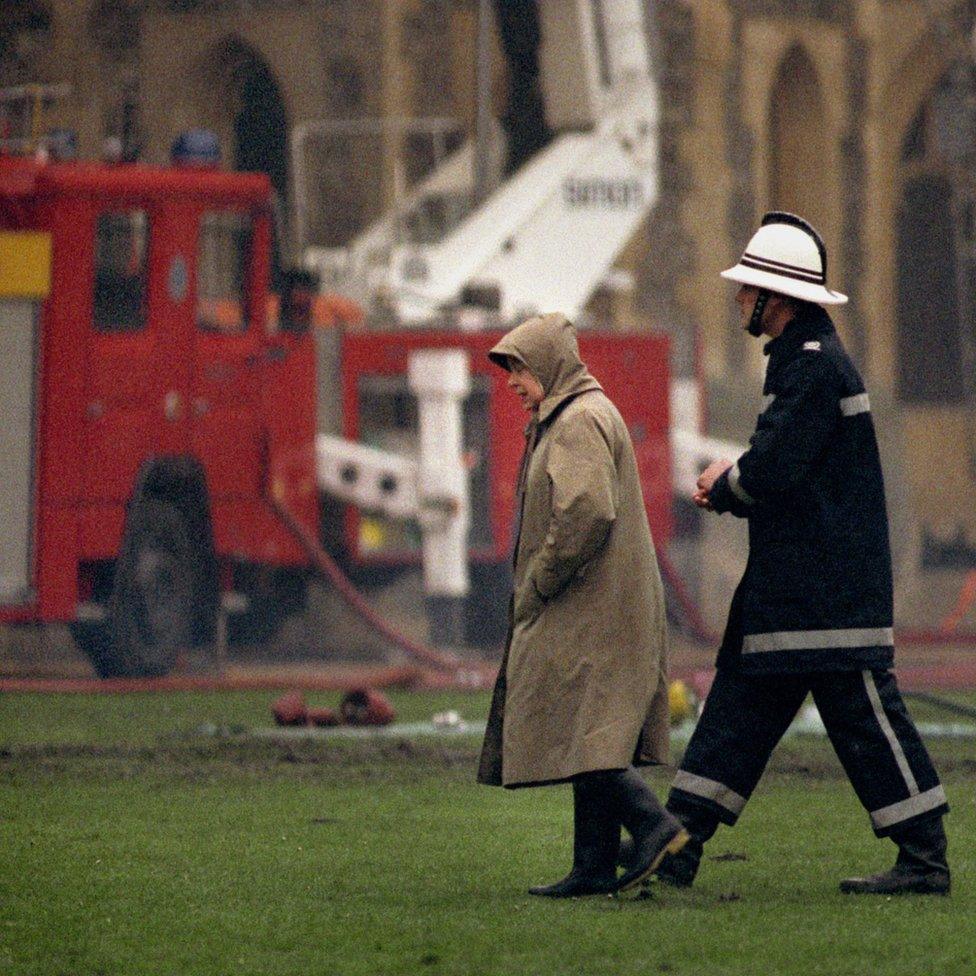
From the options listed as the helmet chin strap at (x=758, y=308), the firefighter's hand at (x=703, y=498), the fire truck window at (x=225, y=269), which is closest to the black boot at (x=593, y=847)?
the firefighter's hand at (x=703, y=498)

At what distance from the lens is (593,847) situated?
25.0ft

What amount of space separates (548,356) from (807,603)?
900 millimetres

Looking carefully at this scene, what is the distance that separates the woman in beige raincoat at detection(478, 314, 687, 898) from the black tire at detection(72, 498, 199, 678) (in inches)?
319

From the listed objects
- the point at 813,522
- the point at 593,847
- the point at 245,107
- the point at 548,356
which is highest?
the point at 245,107

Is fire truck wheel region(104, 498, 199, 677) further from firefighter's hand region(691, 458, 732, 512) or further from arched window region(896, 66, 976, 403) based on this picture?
arched window region(896, 66, 976, 403)

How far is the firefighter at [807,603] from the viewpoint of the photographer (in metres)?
7.57

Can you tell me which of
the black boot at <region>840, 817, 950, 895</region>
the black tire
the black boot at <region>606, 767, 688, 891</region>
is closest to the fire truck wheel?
the black tire

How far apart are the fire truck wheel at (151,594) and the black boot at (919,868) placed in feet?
27.5

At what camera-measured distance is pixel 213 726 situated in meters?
12.8

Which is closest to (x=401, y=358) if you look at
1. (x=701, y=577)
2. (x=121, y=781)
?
(x=701, y=577)

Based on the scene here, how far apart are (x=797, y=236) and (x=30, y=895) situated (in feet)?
8.46

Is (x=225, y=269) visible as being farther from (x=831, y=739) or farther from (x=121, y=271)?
(x=831, y=739)

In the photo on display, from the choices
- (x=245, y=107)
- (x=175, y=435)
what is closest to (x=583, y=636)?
(x=175, y=435)

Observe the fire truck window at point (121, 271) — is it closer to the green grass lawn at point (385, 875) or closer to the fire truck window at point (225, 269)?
the fire truck window at point (225, 269)
